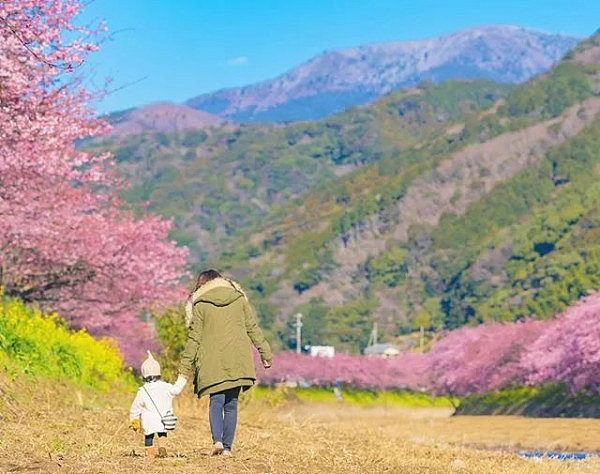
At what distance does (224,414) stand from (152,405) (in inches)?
29.8

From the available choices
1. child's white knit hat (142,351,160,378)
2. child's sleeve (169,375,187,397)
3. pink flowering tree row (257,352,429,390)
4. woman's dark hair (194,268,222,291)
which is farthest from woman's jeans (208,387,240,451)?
pink flowering tree row (257,352,429,390)

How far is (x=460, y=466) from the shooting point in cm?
1398

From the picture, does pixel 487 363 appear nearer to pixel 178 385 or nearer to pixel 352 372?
pixel 352 372

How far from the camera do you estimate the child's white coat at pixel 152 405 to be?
1162 cm

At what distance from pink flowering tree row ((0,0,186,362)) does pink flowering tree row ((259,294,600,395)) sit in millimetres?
6287

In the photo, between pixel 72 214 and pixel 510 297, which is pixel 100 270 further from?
pixel 510 297

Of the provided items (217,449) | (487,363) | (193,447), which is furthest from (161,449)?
(487,363)

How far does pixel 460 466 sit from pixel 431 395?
234ft

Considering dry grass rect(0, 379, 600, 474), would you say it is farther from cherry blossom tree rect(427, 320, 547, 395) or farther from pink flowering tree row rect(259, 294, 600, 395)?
cherry blossom tree rect(427, 320, 547, 395)

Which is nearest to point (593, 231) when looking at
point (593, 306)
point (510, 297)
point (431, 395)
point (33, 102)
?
point (510, 297)

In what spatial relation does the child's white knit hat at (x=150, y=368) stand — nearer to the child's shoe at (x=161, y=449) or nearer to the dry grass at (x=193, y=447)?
the child's shoe at (x=161, y=449)

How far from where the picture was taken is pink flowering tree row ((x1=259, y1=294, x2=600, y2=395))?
145 ft

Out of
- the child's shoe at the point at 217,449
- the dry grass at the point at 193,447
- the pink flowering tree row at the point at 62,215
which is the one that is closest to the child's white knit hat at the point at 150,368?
the dry grass at the point at 193,447

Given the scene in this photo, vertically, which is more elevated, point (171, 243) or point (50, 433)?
point (171, 243)
